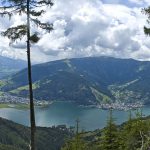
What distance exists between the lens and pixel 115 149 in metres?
41.1

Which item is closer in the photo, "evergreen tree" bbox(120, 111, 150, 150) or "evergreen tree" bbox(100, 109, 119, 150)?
"evergreen tree" bbox(120, 111, 150, 150)

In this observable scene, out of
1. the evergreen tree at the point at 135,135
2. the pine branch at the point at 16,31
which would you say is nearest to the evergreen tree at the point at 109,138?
the evergreen tree at the point at 135,135

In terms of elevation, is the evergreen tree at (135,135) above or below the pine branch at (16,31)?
below

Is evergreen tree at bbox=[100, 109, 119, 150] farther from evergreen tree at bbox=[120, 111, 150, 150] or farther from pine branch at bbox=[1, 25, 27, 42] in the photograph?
pine branch at bbox=[1, 25, 27, 42]

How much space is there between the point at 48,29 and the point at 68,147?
18.5 meters

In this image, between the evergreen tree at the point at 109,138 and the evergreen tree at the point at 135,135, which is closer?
the evergreen tree at the point at 135,135

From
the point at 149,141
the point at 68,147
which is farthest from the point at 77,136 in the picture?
the point at 149,141

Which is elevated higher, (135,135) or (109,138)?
(135,135)

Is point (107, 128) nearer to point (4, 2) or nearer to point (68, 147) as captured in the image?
point (68, 147)

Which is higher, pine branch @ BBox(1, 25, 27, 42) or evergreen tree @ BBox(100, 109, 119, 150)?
pine branch @ BBox(1, 25, 27, 42)

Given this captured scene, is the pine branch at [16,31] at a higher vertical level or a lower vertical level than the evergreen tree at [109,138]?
higher

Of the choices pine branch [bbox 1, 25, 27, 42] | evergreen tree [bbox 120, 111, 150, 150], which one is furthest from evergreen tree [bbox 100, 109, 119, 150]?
pine branch [bbox 1, 25, 27, 42]

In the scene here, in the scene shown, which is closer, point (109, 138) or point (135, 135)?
point (135, 135)

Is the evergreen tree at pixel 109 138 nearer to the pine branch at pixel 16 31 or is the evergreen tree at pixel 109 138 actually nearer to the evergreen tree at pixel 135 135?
the evergreen tree at pixel 135 135
